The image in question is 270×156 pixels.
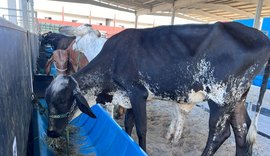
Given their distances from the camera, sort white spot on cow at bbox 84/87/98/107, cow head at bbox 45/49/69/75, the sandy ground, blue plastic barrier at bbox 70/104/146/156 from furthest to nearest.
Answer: cow head at bbox 45/49/69/75 → the sandy ground → white spot on cow at bbox 84/87/98/107 → blue plastic barrier at bbox 70/104/146/156

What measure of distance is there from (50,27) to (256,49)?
1810 centimetres

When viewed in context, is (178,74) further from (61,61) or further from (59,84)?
(61,61)

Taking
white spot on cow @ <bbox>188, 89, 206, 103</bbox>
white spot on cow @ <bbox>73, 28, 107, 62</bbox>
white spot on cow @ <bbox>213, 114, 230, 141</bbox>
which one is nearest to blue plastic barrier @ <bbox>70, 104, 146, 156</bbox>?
white spot on cow @ <bbox>188, 89, 206, 103</bbox>

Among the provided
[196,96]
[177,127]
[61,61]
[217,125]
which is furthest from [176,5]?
[217,125]

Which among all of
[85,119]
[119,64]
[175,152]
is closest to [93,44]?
[85,119]

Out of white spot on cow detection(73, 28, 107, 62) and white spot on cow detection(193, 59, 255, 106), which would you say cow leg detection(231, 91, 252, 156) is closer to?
white spot on cow detection(193, 59, 255, 106)

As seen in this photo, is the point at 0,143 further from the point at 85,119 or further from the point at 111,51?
the point at 85,119

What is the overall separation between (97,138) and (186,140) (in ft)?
4.04

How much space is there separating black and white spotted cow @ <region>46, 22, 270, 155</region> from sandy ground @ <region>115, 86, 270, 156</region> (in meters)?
0.41

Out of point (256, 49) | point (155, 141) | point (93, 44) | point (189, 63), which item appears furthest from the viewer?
point (93, 44)

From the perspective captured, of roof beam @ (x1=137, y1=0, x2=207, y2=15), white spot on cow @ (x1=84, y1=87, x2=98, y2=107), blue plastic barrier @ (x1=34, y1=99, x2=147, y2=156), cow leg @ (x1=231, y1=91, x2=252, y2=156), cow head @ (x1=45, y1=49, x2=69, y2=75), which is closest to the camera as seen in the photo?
blue plastic barrier @ (x1=34, y1=99, x2=147, y2=156)

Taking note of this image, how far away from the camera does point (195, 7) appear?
11859 millimetres

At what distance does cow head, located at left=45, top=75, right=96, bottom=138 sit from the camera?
2.47 metres

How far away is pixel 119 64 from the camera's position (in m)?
2.76
